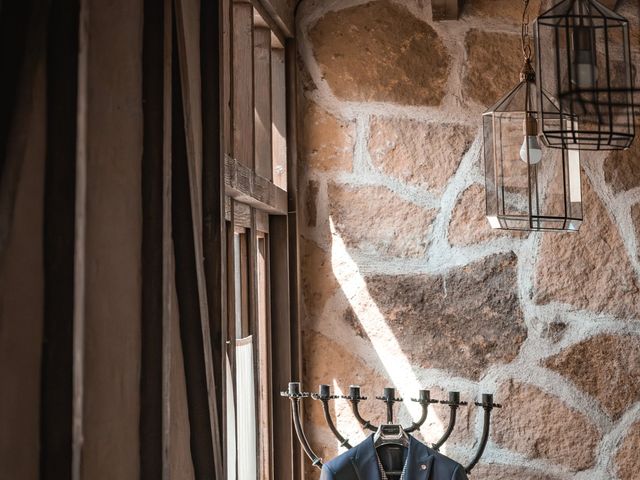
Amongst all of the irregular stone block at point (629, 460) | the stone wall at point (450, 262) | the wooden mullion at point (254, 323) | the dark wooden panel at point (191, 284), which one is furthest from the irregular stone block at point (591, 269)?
the dark wooden panel at point (191, 284)

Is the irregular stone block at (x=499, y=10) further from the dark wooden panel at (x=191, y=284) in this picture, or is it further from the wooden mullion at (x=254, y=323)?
the dark wooden panel at (x=191, y=284)

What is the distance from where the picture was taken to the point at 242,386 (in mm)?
1533

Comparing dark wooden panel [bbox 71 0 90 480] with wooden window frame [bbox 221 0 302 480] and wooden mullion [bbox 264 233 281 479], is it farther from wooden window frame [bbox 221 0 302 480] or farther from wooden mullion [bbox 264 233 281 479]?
wooden mullion [bbox 264 233 281 479]

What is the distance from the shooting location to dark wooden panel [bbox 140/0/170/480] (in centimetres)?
91

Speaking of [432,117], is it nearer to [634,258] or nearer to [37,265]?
[634,258]

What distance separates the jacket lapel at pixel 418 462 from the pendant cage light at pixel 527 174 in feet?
1.57

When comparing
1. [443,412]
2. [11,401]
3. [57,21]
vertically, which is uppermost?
[57,21]

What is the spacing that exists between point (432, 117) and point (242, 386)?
0.84m

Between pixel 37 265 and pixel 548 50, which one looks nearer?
pixel 37 265

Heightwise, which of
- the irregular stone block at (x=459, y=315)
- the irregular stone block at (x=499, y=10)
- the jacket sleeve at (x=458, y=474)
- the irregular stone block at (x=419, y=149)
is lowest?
the jacket sleeve at (x=458, y=474)

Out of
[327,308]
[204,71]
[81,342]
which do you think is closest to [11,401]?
[81,342]

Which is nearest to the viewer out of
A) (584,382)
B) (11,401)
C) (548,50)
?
(11,401)

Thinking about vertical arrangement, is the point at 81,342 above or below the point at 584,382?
above

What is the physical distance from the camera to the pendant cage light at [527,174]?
140 centimetres
